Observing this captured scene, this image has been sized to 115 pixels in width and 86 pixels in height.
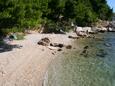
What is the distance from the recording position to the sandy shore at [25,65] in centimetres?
2298

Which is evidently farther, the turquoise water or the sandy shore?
the turquoise water

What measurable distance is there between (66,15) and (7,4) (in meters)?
33.4

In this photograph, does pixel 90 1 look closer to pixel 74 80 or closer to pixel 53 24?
pixel 53 24

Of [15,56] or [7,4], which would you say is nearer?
[15,56]

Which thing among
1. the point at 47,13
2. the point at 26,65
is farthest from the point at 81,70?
the point at 47,13

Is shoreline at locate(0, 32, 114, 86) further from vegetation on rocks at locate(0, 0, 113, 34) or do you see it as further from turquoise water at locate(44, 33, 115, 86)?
vegetation on rocks at locate(0, 0, 113, 34)

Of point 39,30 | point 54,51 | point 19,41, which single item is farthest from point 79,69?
point 39,30

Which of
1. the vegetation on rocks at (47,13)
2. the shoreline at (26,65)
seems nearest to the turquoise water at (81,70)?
the shoreline at (26,65)

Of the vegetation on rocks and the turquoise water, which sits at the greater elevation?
the vegetation on rocks

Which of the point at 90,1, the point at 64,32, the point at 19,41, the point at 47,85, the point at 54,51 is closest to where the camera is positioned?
the point at 47,85

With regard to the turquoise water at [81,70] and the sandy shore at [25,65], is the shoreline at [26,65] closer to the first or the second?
the sandy shore at [25,65]

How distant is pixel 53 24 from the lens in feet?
201

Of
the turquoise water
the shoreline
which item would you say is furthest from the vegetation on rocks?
the turquoise water

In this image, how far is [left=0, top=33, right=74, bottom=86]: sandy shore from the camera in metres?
23.0
